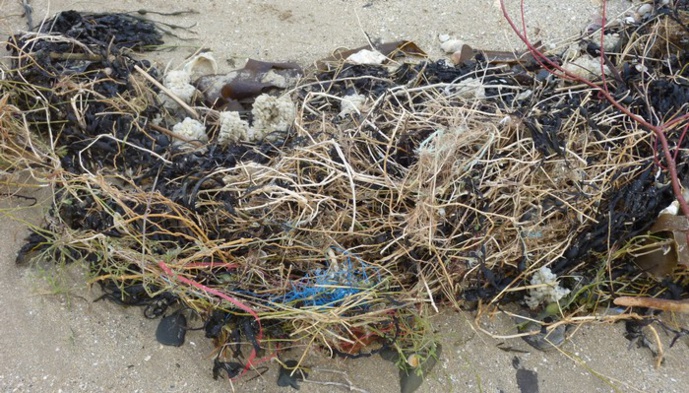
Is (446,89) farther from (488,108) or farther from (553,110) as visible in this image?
(553,110)

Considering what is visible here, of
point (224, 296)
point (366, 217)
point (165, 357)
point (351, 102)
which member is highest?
point (351, 102)

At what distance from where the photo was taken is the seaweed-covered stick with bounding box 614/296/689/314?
1887 millimetres

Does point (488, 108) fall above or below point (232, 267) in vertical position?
above

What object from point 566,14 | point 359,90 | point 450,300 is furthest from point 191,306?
point 566,14

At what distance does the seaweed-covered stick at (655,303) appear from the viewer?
189 centimetres

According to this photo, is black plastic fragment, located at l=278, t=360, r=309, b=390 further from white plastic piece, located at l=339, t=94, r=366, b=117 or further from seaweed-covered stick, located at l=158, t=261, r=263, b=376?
white plastic piece, located at l=339, t=94, r=366, b=117

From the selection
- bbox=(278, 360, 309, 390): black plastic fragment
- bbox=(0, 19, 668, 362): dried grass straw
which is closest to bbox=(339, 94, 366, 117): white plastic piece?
bbox=(0, 19, 668, 362): dried grass straw

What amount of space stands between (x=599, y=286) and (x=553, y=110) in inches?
25.6

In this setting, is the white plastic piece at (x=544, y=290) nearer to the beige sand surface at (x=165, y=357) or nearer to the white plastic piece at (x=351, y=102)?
the beige sand surface at (x=165, y=357)

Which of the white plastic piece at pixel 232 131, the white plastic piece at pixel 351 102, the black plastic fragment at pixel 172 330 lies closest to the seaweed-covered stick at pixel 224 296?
the black plastic fragment at pixel 172 330

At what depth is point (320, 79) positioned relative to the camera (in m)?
2.57

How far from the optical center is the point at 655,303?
191cm

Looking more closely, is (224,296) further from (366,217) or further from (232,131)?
(232,131)

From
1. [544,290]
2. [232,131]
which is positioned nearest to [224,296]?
[232,131]
